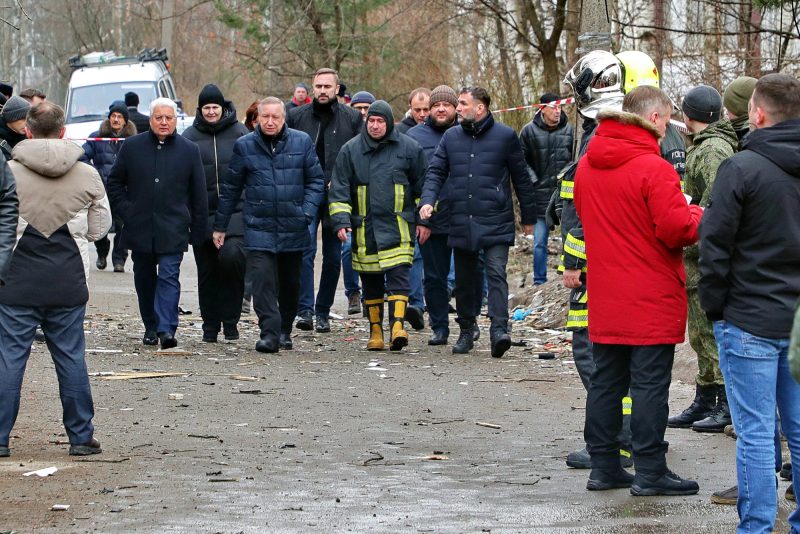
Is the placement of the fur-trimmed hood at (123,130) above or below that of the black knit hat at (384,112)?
above

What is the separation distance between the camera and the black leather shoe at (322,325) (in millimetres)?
13328

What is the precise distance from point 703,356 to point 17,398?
393 cm

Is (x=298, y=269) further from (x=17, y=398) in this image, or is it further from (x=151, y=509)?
(x=151, y=509)

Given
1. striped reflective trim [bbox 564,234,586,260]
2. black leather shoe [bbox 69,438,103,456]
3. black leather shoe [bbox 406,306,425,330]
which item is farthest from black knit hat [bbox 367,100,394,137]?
black leather shoe [bbox 69,438,103,456]

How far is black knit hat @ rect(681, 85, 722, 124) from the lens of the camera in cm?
800

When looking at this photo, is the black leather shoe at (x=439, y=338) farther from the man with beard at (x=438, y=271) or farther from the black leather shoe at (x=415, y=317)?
the black leather shoe at (x=415, y=317)

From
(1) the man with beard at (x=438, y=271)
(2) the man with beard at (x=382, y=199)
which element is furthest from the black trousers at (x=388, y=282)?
(1) the man with beard at (x=438, y=271)

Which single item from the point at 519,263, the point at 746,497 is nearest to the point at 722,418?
the point at 746,497

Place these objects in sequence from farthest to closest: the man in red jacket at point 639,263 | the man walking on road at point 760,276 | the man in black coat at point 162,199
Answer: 1. the man in black coat at point 162,199
2. the man in red jacket at point 639,263
3. the man walking on road at point 760,276

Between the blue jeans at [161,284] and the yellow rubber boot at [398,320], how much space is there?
179 centimetres

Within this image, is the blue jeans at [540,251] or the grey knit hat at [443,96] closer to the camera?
the grey knit hat at [443,96]

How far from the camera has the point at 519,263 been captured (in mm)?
18516

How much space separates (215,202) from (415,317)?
7.53 ft

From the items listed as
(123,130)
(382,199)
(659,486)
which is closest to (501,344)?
(382,199)
